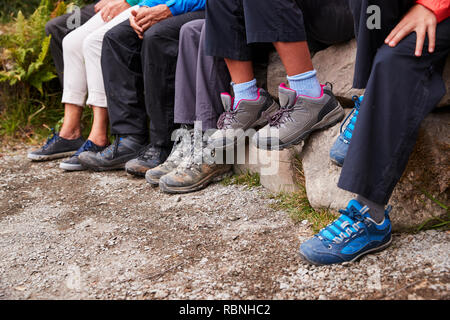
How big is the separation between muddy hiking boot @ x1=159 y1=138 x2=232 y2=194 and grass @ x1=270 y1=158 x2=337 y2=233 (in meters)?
0.50

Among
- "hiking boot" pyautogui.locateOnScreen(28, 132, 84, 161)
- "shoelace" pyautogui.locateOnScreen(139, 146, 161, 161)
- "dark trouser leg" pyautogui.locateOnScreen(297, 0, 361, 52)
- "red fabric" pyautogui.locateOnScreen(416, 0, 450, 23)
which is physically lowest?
"hiking boot" pyautogui.locateOnScreen(28, 132, 84, 161)

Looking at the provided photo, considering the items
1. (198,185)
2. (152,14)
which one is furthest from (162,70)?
(198,185)

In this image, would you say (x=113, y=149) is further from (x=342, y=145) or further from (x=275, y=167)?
(x=342, y=145)

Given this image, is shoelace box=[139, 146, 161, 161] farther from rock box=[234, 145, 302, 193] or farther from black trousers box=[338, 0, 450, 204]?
black trousers box=[338, 0, 450, 204]

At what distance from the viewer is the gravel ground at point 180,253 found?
178cm

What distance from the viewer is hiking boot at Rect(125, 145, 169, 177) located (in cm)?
328

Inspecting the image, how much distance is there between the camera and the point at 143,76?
11.2ft

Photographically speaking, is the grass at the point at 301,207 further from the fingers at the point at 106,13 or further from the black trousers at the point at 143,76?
the fingers at the point at 106,13

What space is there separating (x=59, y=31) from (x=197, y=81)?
1970mm

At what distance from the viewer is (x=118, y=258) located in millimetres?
2176

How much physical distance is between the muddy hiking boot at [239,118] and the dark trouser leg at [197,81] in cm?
14

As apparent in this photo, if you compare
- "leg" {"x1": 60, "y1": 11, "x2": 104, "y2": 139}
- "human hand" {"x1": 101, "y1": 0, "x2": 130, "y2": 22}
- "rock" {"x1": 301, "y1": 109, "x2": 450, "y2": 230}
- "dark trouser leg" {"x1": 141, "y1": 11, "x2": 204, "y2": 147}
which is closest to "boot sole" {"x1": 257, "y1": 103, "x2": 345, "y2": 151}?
"rock" {"x1": 301, "y1": 109, "x2": 450, "y2": 230}

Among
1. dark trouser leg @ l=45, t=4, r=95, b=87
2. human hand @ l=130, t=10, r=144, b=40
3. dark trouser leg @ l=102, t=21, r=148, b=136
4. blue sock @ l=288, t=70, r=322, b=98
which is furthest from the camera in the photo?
dark trouser leg @ l=45, t=4, r=95, b=87
